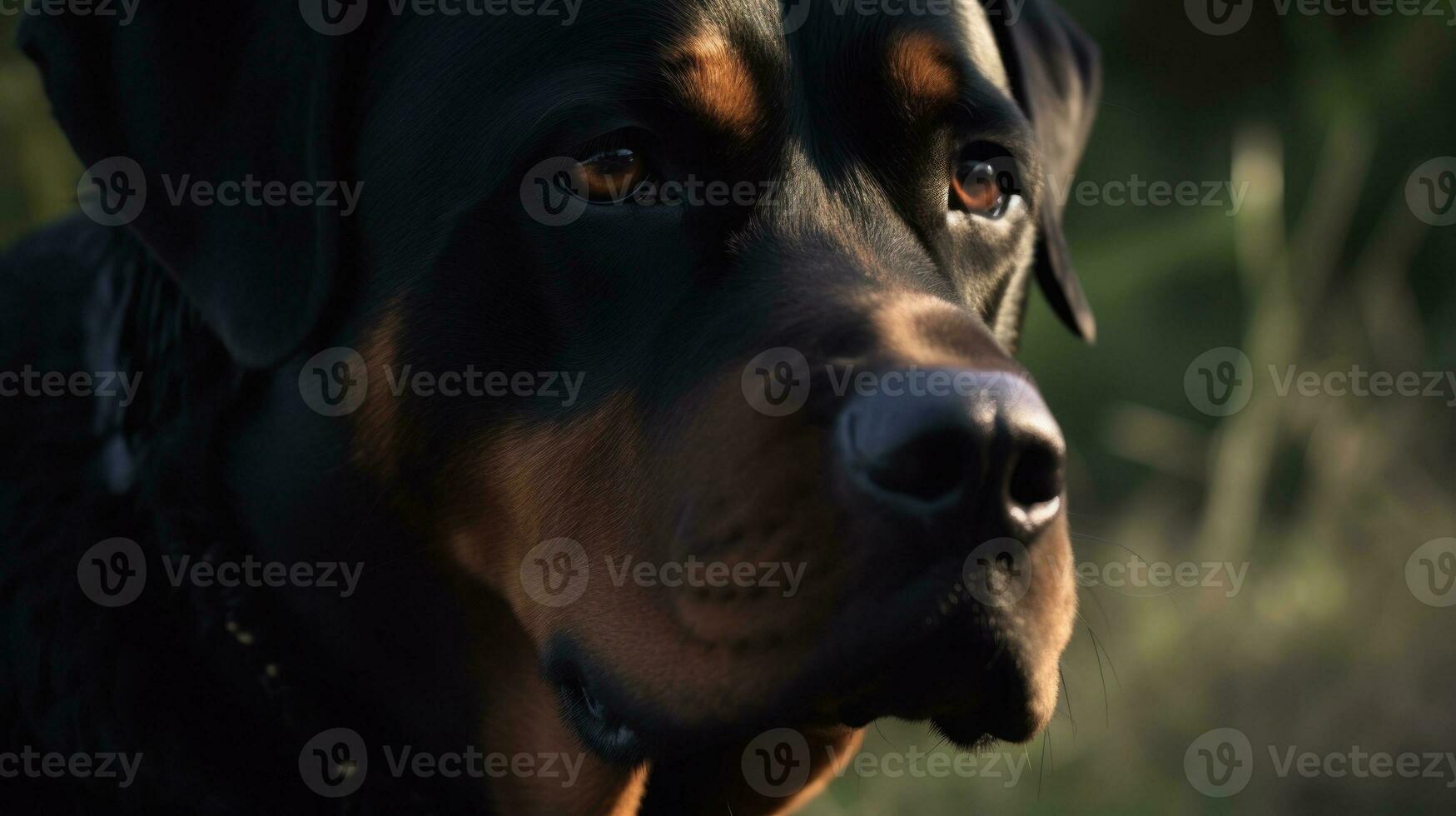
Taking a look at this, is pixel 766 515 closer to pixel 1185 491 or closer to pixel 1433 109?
pixel 1185 491

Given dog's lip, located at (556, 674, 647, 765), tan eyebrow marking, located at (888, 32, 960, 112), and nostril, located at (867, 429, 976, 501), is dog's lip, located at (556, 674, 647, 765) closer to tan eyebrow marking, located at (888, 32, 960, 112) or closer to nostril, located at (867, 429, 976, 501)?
nostril, located at (867, 429, 976, 501)

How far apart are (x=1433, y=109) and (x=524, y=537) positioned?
6.17 meters

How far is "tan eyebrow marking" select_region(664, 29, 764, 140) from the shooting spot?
1.76 meters

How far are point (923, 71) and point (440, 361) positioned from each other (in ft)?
2.64

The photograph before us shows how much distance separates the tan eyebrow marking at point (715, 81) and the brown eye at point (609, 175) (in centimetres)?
11

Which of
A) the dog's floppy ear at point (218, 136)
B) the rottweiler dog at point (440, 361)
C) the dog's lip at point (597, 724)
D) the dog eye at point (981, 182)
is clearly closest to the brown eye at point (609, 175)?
the rottweiler dog at point (440, 361)

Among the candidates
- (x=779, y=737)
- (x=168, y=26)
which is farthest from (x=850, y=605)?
(x=168, y=26)

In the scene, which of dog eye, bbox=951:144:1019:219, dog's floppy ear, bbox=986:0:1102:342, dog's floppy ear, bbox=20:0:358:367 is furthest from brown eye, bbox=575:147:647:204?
dog's floppy ear, bbox=986:0:1102:342

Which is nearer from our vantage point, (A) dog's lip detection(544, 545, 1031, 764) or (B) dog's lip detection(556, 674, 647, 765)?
(A) dog's lip detection(544, 545, 1031, 764)

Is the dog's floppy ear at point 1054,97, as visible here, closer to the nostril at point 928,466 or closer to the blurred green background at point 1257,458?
the blurred green background at point 1257,458

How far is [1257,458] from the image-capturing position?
4.35 meters

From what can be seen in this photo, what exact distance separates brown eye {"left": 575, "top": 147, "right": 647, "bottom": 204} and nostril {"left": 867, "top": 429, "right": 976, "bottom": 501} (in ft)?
1.97

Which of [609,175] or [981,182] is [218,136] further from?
[981,182]

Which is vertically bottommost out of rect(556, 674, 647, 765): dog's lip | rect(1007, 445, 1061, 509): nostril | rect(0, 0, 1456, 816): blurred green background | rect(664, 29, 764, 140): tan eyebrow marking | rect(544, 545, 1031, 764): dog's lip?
rect(0, 0, 1456, 816): blurred green background
